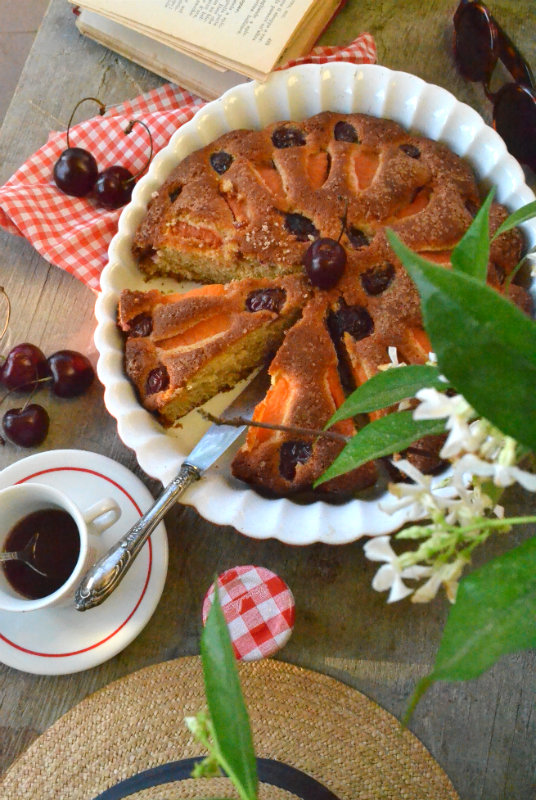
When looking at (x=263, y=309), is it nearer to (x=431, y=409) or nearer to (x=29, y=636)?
(x=29, y=636)

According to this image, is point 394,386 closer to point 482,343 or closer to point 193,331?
point 482,343

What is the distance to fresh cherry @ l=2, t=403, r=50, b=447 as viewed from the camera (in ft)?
6.38

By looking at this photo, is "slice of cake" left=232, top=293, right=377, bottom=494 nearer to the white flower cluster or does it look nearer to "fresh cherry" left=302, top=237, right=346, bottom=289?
"fresh cherry" left=302, top=237, right=346, bottom=289

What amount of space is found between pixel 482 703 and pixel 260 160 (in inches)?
59.4

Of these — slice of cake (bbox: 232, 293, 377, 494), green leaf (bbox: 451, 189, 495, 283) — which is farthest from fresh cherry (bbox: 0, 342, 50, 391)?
green leaf (bbox: 451, 189, 495, 283)

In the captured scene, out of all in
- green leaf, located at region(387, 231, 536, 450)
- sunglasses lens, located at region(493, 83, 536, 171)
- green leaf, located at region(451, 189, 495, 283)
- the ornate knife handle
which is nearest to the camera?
Result: green leaf, located at region(387, 231, 536, 450)

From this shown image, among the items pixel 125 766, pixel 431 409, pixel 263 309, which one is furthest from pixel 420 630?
pixel 431 409

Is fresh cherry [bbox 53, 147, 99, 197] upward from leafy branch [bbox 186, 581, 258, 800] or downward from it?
downward

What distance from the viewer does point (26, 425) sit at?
1943 millimetres

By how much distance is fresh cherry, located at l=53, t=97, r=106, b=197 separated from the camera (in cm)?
210

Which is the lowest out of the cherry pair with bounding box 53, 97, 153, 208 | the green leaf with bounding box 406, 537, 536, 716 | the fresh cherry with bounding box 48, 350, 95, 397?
the fresh cherry with bounding box 48, 350, 95, 397

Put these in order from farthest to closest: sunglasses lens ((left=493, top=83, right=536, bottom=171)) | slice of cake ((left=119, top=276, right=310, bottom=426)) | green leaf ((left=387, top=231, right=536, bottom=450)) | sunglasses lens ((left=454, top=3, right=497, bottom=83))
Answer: sunglasses lens ((left=454, top=3, right=497, bottom=83)) → sunglasses lens ((left=493, top=83, right=536, bottom=171)) → slice of cake ((left=119, top=276, right=310, bottom=426)) → green leaf ((left=387, top=231, right=536, bottom=450))

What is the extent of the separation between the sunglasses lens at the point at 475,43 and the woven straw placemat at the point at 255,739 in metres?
1.74

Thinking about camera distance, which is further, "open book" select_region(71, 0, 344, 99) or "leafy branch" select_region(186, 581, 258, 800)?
"open book" select_region(71, 0, 344, 99)
